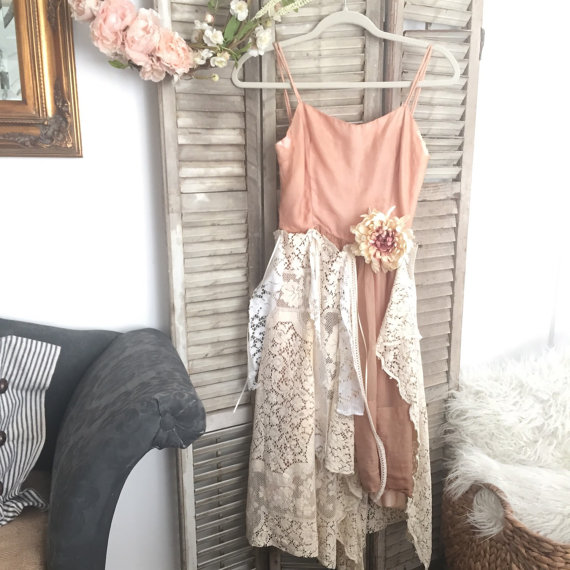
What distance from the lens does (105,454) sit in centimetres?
97

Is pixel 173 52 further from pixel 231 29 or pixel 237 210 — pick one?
pixel 237 210

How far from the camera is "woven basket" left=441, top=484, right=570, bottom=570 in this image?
1198mm

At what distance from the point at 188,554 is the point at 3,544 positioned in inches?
20.7

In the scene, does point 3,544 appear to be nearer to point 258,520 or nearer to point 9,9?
point 258,520

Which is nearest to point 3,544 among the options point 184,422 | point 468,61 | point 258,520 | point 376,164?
point 184,422

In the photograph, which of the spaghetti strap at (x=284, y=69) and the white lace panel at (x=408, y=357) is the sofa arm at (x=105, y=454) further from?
the spaghetti strap at (x=284, y=69)

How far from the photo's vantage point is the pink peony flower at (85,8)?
1122 millimetres

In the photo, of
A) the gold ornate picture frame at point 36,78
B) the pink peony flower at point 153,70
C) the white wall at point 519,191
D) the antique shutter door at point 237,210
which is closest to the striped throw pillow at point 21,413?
the antique shutter door at point 237,210

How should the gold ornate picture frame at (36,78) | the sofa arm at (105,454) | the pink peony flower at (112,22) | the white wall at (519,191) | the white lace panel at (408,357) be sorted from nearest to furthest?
the sofa arm at (105,454), the pink peony flower at (112,22), the gold ornate picture frame at (36,78), the white lace panel at (408,357), the white wall at (519,191)

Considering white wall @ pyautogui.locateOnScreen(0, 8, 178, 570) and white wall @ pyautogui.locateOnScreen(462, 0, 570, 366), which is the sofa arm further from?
white wall @ pyautogui.locateOnScreen(462, 0, 570, 366)

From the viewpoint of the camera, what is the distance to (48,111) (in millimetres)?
1288

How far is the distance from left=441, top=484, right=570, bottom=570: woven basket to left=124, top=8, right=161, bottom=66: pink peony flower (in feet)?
4.19
